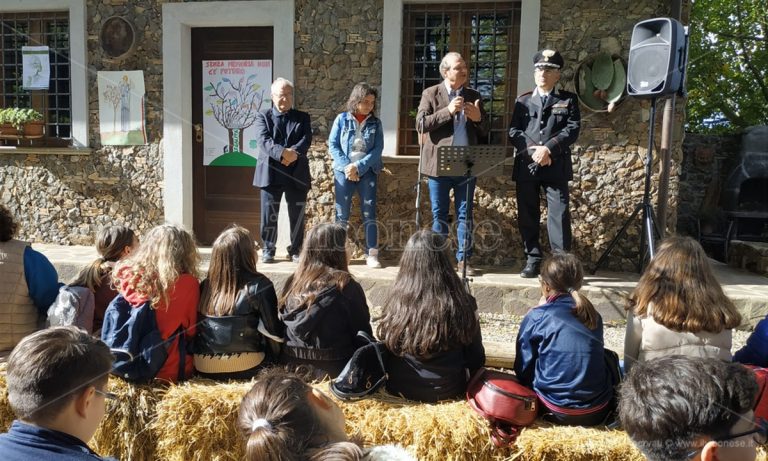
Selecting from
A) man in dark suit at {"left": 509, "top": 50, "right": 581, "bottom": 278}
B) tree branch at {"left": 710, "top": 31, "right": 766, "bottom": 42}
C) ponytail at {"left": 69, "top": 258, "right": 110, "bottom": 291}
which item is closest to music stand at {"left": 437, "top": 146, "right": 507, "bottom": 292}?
man in dark suit at {"left": 509, "top": 50, "right": 581, "bottom": 278}

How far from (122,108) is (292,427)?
228 inches

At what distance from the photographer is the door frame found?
5793mm

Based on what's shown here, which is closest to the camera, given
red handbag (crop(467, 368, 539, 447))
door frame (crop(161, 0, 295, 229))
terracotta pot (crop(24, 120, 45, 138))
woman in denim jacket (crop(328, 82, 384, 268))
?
red handbag (crop(467, 368, 539, 447))

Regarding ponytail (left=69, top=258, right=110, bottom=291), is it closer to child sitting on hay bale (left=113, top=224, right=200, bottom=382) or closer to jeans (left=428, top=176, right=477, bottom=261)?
child sitting on hay bale (left=113, top=224, right=200, bottom=382)

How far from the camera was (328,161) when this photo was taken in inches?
231

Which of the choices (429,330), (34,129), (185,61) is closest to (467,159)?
(429,330)

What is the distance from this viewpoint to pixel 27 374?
150 centimetres

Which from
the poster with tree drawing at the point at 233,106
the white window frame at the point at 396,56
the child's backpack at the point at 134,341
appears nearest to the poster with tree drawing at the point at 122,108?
the poster with tree drawing at the point at 233,106

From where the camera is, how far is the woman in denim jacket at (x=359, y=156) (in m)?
5.14

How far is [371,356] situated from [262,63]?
4447 millimetres

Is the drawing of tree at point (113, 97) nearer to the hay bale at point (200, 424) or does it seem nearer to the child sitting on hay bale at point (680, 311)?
the hay bale at point (200, 424)

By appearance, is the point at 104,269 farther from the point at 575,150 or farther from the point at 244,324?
the point at 575,150

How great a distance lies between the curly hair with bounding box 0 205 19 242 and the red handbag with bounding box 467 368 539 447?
2.38 meters

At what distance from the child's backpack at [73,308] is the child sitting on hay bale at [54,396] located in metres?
A: 1.17
